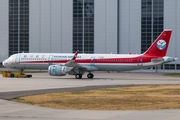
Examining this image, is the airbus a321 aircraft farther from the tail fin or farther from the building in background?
the building in background

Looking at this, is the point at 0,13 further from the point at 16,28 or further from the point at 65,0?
the point at 65,0

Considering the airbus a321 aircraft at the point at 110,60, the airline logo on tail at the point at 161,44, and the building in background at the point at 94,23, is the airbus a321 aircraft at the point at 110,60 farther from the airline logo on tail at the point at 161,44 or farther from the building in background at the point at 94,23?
the building in background at the point at 94,23

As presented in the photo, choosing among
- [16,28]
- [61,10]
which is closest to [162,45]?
[61,10]

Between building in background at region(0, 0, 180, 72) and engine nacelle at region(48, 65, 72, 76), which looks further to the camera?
building in background at region(0, 0, 180, 72)

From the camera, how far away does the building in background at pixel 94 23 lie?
77750mm

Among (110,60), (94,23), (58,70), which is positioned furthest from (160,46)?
(94,23)

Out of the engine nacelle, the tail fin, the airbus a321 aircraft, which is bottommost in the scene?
the engine nacelle

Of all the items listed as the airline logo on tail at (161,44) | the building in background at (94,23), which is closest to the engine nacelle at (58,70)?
the airline logo on tail at (161,44)

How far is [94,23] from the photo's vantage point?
7806cm

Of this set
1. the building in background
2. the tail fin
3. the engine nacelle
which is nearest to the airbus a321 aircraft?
the tail fin

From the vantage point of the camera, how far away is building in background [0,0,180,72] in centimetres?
7775

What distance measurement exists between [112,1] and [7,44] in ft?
98.0

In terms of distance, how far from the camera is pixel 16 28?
80.4 m

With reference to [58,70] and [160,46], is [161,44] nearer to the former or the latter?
[160,46]
